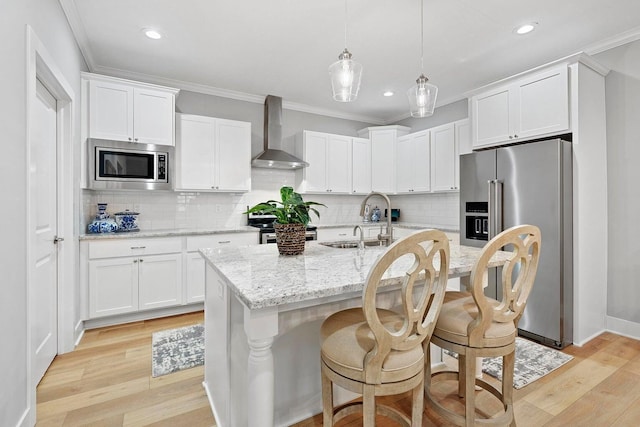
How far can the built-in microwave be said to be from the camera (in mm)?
3217

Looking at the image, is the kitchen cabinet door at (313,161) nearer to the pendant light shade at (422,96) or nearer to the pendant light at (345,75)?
the pendant light shade at (422,96)

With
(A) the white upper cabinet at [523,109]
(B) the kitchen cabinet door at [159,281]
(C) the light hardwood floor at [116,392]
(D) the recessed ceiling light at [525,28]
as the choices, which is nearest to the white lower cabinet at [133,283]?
(B) the kitchen cabinet door at [159,281]

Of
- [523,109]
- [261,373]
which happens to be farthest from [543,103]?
[261,373]

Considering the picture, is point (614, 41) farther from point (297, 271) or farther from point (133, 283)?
point (133, 283)

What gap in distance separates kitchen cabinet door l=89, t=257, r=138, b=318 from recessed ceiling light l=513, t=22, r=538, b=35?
4.29 meters

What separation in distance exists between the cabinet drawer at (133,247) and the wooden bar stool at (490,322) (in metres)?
2.92

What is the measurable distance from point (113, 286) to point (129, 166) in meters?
1.27

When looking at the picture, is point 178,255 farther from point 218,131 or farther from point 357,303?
point 357,303

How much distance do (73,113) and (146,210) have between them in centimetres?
142

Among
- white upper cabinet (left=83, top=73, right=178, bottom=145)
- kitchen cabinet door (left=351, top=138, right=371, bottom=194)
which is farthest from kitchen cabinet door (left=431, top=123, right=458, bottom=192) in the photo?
white upper cabinet (left=83, top=73, right=178, bottom=145)

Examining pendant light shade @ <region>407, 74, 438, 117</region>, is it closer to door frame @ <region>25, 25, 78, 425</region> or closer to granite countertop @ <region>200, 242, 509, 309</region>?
granite countertop @ <region>200, 242, 509, 309</region>

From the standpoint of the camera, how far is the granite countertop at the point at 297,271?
3.76ft

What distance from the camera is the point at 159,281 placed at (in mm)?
3412

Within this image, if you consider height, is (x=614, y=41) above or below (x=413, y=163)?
above
